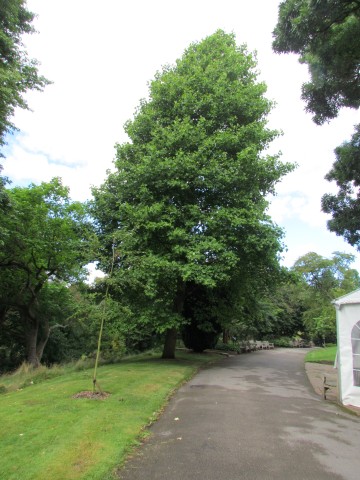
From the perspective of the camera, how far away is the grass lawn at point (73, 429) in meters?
4.79

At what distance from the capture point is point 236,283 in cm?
1931

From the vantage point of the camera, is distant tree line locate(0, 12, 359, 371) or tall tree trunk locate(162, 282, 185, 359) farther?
tall tree trunk locate(162, 282, 185, 359)

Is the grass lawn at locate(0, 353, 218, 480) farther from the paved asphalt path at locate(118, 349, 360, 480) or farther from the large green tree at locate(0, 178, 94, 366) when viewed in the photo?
the large green tree at locate(0, 178, 94, 366)

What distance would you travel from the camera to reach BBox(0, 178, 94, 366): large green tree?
21859 mm

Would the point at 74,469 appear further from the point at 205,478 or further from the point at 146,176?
the point at 146,176

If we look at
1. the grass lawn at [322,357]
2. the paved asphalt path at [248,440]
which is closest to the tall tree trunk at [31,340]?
the paved asphalt path at [248,440]

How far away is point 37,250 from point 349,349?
18788 millimetres

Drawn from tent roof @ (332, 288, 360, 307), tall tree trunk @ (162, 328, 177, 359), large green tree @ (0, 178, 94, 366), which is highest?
large green tree @ (0, 178, 94, 366)

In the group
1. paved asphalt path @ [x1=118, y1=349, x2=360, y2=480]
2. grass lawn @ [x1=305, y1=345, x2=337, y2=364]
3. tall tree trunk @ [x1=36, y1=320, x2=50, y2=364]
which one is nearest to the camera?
paved asphalt path @ [x1=118, y1=349, x2=360, y2=480]

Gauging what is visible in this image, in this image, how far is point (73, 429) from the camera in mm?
6340

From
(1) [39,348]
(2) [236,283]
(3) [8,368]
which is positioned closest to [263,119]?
(2) [236,283]

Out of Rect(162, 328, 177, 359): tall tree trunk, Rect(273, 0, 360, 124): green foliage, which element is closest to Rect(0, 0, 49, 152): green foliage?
Rect(273, 0, 360, 124): green foliage

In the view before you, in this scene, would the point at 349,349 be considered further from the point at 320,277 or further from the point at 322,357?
the point at 320,277

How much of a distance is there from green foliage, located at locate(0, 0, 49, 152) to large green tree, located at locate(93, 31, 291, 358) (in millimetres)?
5653
